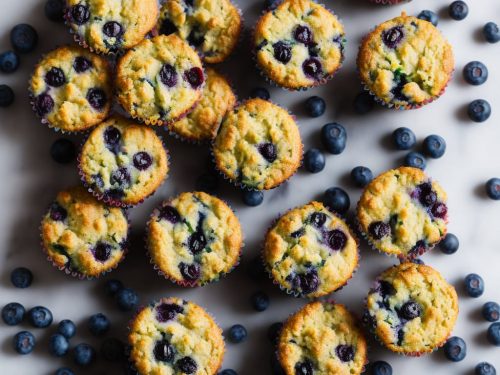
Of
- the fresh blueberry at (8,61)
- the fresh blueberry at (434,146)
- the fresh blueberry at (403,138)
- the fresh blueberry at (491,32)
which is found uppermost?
the fresh blueberry at (8,61)

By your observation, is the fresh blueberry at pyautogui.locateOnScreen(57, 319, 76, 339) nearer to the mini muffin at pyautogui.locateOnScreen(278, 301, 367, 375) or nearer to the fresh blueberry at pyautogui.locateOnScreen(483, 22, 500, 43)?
the mini muffin at pyautogui.locateOnScreen(278, 301, 367, 375)

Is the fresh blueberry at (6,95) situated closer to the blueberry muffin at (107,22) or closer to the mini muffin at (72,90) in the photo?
the mini muffin at (72,90)

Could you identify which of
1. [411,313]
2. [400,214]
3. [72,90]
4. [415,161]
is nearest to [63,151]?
[72,90]

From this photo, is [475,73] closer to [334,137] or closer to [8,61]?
[334,137]

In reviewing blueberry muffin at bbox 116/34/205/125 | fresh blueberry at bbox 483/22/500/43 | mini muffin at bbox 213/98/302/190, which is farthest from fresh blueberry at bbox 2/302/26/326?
fresh blueberry at bbox 483/22/500/43

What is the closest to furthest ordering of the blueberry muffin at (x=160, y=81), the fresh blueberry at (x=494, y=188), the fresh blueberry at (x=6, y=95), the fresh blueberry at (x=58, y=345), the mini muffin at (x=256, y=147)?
the blueberry muffin at (x=160, y=81), the mini muffin at (x=256, y=147), the fresh blueberry at (x=58, y=345), the fresh blueberry at (x=6, y=95), the fresh blueberry at (x=494, y=188)

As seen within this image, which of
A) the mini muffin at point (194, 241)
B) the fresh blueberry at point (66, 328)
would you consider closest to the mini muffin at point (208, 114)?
the mini muffin at point (194, 241)

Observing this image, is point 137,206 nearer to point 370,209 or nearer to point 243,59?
point 243,59
